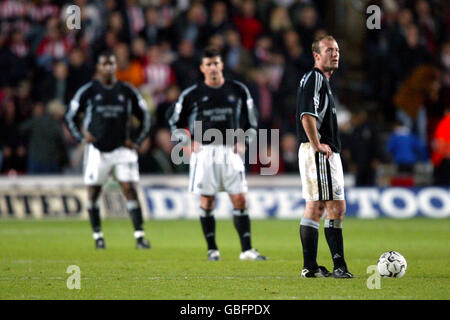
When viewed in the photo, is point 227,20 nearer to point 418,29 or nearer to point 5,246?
point 418,29

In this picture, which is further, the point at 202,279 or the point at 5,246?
the point at 5,246

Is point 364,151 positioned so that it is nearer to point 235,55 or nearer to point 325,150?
point 235,55

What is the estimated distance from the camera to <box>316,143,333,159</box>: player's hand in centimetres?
909

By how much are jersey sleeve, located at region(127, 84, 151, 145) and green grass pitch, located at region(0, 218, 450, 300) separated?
1604mm

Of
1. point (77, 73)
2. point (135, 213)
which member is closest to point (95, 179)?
point (135, 213)

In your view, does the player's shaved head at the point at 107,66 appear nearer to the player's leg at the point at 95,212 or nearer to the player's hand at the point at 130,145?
the player's hand at the point at 130,145

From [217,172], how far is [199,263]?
3.95ft

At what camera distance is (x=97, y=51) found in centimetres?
2067

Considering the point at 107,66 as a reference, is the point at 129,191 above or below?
below

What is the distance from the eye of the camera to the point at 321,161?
363 inches

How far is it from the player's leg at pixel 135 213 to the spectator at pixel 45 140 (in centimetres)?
649

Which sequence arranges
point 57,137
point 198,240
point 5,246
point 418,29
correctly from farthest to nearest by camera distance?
1. point 418,29
2. point 57,137
3. point 198,240
4. point 5,246

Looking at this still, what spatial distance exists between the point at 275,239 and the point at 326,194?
239 inches

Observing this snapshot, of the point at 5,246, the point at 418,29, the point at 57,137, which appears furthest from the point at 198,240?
the point at 418,29
